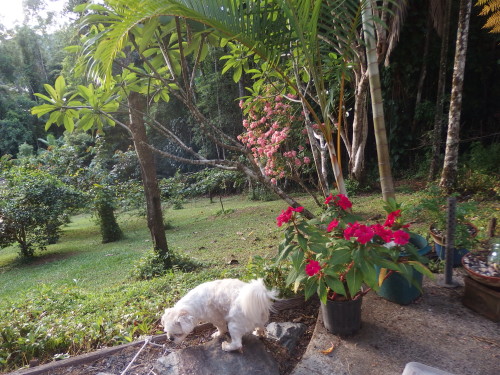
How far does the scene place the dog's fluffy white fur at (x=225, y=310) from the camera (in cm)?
163

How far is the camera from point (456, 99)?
5340mm

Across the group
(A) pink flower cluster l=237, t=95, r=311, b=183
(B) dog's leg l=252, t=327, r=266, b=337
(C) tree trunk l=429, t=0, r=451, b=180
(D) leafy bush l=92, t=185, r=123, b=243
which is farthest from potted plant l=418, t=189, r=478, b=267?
(D) leafy bush l=92, t=185, r=123, b=243

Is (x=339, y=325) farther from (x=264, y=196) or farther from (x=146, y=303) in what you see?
(x=264, y=196)

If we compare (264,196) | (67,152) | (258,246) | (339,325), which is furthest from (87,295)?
(67,152)

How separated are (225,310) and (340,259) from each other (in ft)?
2.26

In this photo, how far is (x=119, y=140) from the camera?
14.9 metres

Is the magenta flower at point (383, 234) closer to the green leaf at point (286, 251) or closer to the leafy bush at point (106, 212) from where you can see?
the green leaf at point (286, 251)

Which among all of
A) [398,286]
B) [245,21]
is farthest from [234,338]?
[245,21]

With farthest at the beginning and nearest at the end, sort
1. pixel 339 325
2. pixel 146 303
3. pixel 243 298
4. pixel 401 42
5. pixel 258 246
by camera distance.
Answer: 1. pixel 401 42
2. pixel 258 246
3. pixel 146 303
4. pixel 339 325
5. pixel 243 298

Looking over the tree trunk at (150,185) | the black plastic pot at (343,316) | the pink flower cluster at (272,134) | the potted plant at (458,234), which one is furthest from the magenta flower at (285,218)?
the pink flower cluster at (272,134)

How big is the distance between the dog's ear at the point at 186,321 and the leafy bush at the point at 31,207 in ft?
22.0

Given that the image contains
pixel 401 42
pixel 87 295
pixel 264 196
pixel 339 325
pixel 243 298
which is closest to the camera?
pixel 243 298

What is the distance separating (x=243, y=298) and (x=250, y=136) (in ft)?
22.5

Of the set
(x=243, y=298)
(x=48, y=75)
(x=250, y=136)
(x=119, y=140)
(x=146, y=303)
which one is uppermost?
(x=48, y=75)
